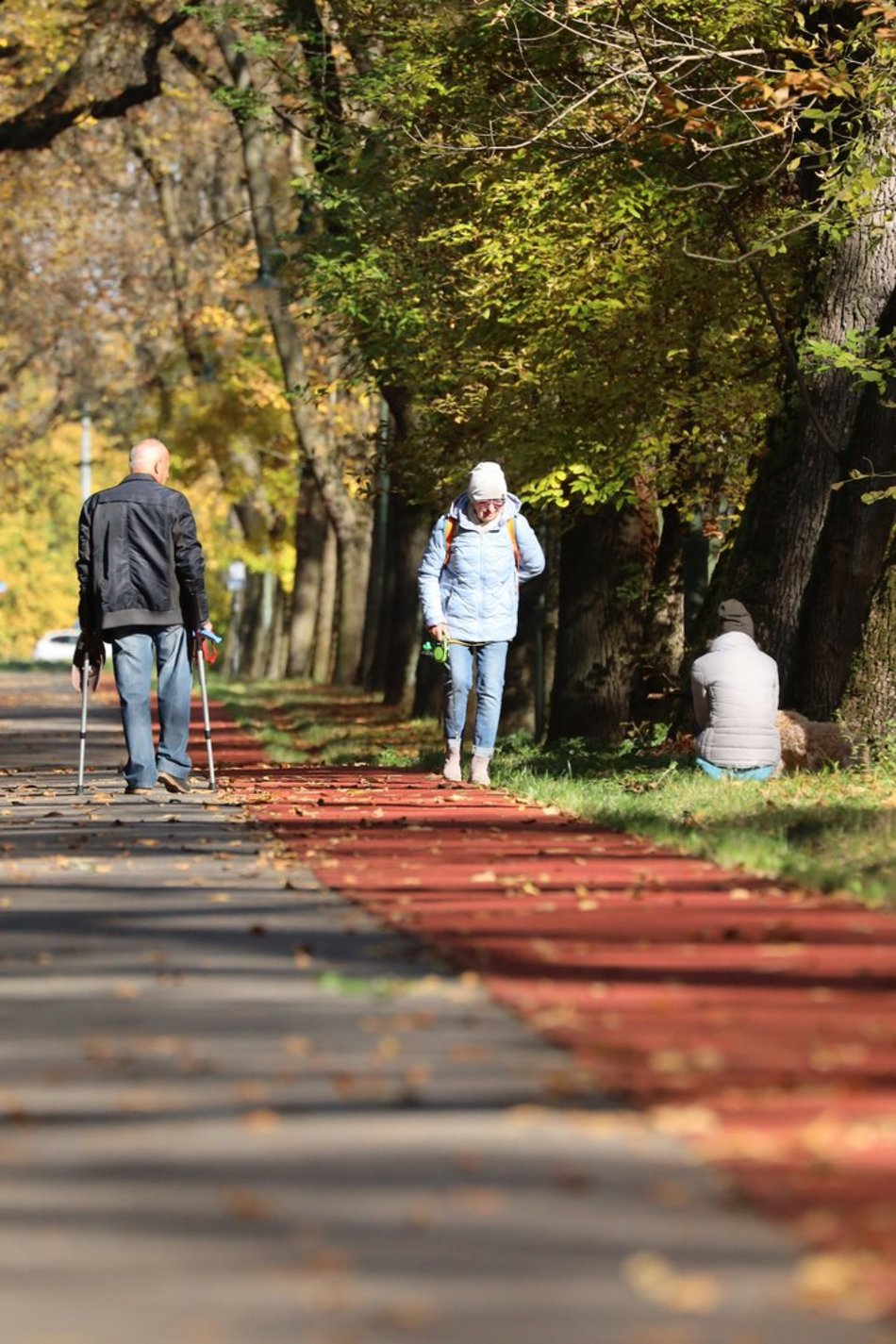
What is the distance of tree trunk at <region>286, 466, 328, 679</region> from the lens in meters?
53.4

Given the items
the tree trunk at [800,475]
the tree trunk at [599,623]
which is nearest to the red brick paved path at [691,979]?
the tree trunk at [800,475]

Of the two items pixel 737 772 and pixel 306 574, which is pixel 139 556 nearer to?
pixel 737 772

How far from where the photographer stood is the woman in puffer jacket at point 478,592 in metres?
18.2

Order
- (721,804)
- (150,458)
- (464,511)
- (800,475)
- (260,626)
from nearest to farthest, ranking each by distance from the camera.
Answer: (721,804) → (150,458) → (464,511) → (800,475) → (260,626)

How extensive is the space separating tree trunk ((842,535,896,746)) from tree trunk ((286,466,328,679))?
34.3m

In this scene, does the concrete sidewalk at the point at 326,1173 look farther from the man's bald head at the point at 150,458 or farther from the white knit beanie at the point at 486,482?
the white knit beanie at the point at 486,482

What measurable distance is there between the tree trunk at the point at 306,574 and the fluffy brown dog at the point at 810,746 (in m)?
34.1

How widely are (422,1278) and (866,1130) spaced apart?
1.58 metres

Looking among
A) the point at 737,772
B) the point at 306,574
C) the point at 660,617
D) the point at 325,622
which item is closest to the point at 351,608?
the point at 325,622

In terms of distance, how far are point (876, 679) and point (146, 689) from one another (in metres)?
4.57

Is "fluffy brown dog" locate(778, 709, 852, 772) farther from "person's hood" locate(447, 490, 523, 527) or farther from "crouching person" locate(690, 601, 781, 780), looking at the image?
"person's hood" locate(447, 490, 523, 527)

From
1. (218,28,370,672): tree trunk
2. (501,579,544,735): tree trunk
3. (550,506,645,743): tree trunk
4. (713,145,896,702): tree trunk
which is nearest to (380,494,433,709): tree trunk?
(218,28,370,672): tree trunk

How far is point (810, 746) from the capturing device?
1814 centimetres

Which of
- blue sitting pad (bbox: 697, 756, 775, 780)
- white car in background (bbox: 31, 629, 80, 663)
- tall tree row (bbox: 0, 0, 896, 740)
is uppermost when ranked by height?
tall tree row (bbox: 0, 0, 896, 740)
